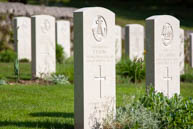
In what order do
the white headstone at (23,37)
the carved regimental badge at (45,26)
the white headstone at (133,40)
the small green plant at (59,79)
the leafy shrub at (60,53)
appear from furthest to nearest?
the leafy shrub at (60,53), the white headstone at (23,37), the white headstone at (133,40), the carved regimental badge at (45,26), the small green plant at (59,79)

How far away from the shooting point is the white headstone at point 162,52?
7039mm

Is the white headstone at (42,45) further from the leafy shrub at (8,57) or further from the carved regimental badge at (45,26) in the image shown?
the leafy shrub at (8,57)

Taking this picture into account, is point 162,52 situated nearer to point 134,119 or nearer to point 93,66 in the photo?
point 93,66

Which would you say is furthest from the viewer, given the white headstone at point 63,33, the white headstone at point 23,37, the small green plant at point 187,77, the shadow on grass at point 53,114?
the white headstone at point 63,33

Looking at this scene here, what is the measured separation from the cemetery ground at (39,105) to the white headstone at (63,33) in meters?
5.37

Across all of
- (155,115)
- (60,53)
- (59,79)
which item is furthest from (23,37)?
(155,115)

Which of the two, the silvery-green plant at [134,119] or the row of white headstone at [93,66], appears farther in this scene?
the row of white headstone at [93,66]

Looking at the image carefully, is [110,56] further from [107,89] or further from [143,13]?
[143,13]

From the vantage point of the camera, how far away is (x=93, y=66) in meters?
5.88

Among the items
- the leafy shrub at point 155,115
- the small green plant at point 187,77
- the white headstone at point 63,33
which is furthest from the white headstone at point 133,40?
the leafy shrub at point 155,115

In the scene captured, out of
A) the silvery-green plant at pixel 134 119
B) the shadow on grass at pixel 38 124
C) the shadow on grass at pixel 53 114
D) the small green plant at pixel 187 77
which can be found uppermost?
the small green plant at pixel 187 77

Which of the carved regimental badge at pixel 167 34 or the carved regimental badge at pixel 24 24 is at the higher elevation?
the carved regimental badge at pixel 24 24

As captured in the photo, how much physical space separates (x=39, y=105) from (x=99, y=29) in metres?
2.48

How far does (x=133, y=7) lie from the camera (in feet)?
118
